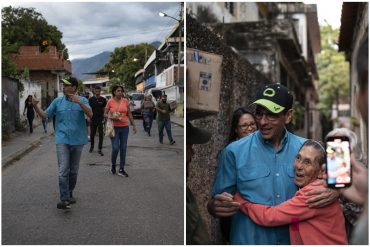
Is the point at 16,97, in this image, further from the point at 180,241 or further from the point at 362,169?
the point at 362,169

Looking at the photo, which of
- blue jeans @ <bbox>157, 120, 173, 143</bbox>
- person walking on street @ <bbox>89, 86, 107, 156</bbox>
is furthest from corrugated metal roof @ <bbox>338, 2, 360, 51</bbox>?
person walking on street @ <bbox>89, 86, 107, 156</bbox>

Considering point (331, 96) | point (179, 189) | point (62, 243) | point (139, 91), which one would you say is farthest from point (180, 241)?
point (331, 96)

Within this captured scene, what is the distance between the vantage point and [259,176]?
247cm

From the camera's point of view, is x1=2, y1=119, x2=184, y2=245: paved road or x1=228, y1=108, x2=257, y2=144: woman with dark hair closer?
x1=2, y1=119, x2=184, y2=245: paved road

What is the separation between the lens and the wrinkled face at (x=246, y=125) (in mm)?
3039

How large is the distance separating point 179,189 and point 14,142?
3.10 feet

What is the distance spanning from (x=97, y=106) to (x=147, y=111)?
301mm

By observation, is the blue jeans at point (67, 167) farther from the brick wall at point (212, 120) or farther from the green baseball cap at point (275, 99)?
the green baseball cap at point (275, 99)

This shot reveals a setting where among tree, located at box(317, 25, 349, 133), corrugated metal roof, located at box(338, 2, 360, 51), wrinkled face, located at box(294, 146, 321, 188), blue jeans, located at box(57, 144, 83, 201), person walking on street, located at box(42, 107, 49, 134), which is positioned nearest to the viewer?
wrinkled face, located at box(294, 146, 321, 188)

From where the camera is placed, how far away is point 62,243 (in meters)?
2.94

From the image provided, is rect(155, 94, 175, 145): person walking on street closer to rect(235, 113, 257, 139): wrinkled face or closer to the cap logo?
rect(235, 113, 257, 139): wrinkled face

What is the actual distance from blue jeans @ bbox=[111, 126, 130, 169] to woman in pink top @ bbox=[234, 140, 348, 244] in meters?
Answer: 0.83

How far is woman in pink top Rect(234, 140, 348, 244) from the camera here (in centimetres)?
243

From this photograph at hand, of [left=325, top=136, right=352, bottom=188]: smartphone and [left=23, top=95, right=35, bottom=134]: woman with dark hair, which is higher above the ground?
[left=23, top=95, right=35, bottom=134]: woman with dark hair
